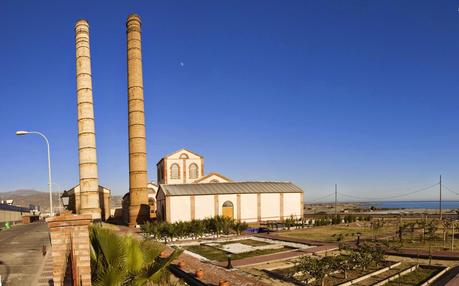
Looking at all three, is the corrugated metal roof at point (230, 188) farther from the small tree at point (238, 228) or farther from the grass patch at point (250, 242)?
the grass patch at point (250, 242)

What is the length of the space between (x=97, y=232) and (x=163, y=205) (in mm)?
31569

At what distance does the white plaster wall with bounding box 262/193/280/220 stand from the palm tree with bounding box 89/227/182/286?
34.2 meters

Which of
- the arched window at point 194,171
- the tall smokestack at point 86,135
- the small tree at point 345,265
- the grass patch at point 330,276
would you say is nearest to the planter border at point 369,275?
the grass patch at point 330,276

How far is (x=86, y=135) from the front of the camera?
37.7 metres

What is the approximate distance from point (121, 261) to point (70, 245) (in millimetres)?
932

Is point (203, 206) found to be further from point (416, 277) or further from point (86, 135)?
point (416, 277)

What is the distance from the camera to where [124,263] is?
20.6 feet

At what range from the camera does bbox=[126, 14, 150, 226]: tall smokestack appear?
129 ft

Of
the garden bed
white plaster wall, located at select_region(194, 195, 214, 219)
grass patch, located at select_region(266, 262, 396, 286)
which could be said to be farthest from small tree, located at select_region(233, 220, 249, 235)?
the garden bed

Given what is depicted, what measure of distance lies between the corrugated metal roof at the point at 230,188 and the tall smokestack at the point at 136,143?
3343mm

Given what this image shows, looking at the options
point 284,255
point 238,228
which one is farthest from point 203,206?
point 284,255

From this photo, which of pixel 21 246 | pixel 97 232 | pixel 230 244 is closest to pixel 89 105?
pixel 21 246

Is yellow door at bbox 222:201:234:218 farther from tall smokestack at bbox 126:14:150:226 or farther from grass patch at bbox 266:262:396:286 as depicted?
grass patch at bbox 266:262:396:286

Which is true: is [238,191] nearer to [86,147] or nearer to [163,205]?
[163,205]
